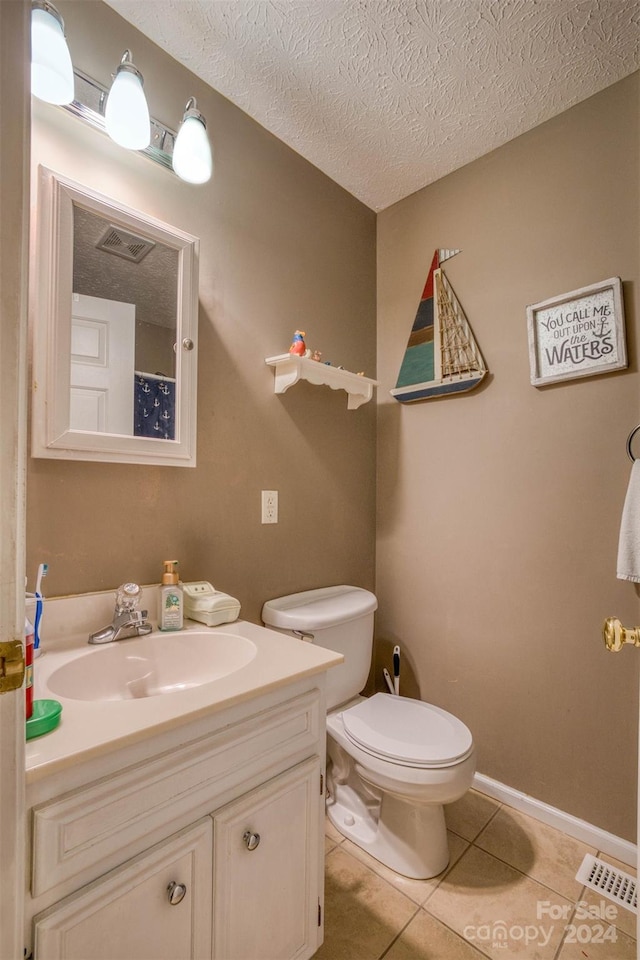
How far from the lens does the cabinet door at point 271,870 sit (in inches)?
33.2

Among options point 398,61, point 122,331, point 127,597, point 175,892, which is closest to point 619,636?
point 175,892

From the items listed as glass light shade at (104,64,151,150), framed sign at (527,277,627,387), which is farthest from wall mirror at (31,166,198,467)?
framed sign at (527,277,627,387)

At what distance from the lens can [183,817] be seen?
0.79 metres

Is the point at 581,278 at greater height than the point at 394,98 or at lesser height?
lesser

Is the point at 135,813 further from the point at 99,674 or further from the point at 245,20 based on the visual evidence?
the point at 245,20

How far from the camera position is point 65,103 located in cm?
108

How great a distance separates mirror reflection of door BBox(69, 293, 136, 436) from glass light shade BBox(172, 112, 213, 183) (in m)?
0.44

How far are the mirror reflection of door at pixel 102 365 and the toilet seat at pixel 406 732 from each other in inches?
44.3

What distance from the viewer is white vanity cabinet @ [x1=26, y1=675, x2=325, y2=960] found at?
25.5 inches

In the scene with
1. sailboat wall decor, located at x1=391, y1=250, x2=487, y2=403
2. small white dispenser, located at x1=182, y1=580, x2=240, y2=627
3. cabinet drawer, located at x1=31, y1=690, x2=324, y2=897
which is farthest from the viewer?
sailboat wall decor, located at x1=391, y1=250, x2=487, y2=403

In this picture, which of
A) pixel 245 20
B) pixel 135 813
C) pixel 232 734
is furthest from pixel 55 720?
pixel 245 20

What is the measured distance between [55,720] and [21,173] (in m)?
0.75

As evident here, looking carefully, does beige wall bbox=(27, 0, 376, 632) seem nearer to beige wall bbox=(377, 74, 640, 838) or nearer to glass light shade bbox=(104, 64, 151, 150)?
glass light shade bbox=(104, 64, 151, 150)

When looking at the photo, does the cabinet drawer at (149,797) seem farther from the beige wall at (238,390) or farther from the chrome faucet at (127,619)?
the beige wall at (238,390)
